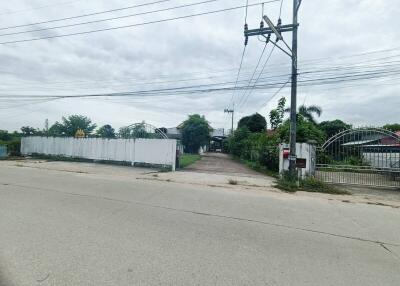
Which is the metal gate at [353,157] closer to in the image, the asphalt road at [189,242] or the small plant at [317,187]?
the small plant at [317,187]

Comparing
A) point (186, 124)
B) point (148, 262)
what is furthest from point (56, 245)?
point (186, 124)

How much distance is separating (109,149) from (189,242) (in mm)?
17945

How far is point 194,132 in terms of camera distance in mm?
46719

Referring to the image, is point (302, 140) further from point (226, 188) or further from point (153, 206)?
point (153, 206)

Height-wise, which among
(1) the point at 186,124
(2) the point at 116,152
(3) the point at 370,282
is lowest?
(3) the point at 370,282

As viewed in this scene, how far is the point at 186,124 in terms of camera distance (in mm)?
47625

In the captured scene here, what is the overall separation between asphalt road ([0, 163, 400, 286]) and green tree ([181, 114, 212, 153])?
38296 millimetres

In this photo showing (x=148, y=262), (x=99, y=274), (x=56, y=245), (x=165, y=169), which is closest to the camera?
(x=99, y=274)

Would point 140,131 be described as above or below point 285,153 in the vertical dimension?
above

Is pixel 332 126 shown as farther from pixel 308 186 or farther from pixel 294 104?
pixel 308 186

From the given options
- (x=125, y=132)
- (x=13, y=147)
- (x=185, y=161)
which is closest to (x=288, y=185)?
(x=125, y=132)

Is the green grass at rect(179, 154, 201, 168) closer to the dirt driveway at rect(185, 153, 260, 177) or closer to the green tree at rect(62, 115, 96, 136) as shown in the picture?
the dirt driveway at rect(185, 153, 260, 177)

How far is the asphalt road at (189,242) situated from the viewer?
3582mm

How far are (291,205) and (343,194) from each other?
12.7 feet
